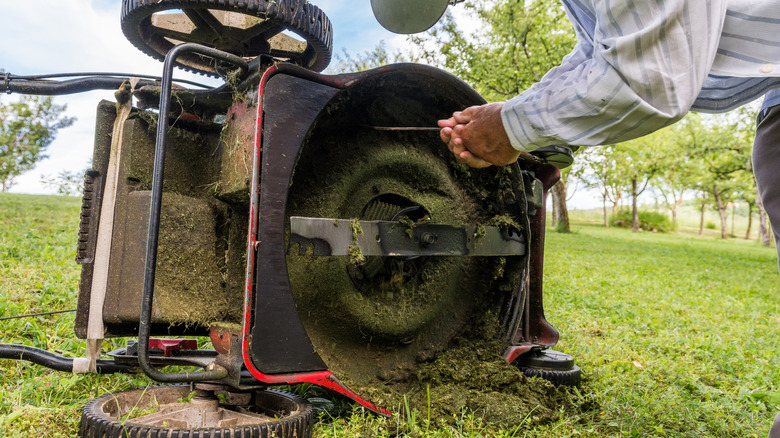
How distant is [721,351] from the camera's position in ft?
12.1

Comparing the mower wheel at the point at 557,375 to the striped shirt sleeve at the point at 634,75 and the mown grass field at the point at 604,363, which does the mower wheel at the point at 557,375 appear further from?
the striped shirt sleeve at the point at 634,75

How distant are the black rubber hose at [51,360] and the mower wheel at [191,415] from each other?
221mm

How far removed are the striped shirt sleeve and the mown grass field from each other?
1072 millimetres

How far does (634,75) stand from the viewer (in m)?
1.37

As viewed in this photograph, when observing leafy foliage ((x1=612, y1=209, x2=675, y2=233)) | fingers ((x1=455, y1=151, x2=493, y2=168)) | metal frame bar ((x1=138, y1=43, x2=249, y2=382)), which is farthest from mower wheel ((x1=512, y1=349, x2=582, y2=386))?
leafy foliage ((x1=612, y1=209, x2=675, y2=233))

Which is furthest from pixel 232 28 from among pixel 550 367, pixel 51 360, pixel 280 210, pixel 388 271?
pixel 550 367

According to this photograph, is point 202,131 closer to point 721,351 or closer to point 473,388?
point 473,388

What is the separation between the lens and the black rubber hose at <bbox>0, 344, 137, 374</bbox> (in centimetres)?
200

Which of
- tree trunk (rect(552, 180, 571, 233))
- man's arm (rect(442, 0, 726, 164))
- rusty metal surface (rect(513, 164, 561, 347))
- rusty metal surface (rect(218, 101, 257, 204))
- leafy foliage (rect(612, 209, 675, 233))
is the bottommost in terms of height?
rusty metal surface (rect(513, 164, 561, 347))

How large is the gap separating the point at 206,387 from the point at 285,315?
0.36 metres

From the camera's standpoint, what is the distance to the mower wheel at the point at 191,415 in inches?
59.2

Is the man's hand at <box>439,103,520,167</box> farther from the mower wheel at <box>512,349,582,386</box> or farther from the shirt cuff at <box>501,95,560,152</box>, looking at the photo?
the mower wheel at <box>512,349,582,386</box>

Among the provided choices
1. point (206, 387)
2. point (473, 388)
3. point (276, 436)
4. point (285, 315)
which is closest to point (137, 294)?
point (206, 387)

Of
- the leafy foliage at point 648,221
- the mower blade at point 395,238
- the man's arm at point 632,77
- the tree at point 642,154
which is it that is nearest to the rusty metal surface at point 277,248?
the mower blade at point 395,238
